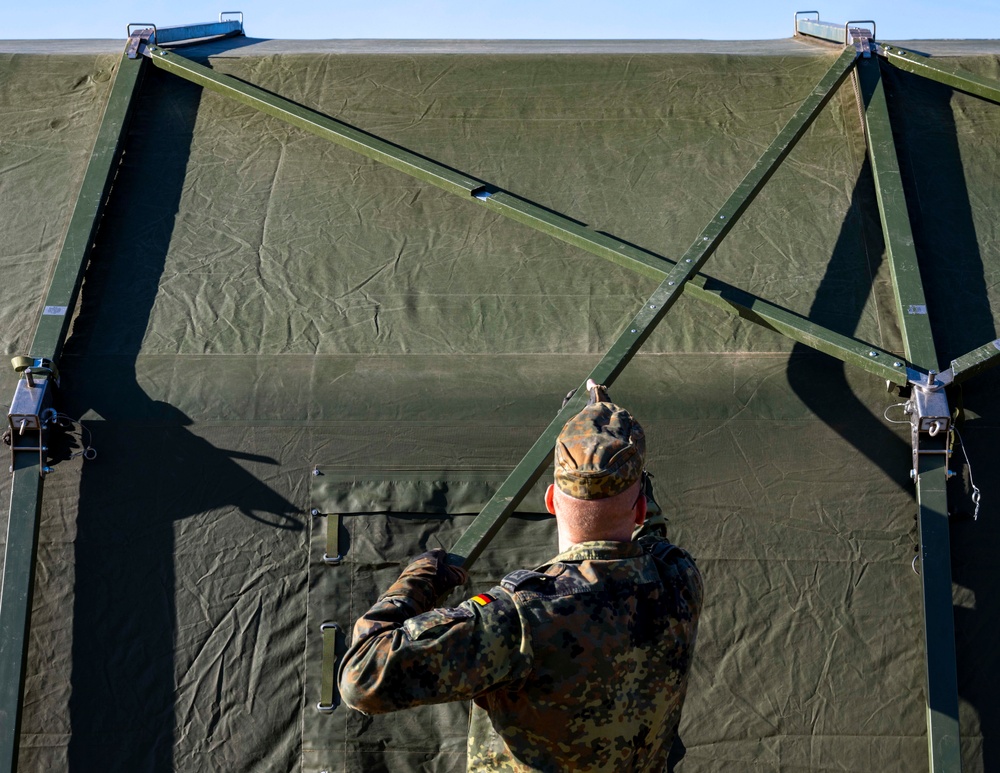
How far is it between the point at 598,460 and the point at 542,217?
2.02 metres

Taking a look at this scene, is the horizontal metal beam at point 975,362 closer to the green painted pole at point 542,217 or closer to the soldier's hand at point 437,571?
the green painted pole at point 542,217

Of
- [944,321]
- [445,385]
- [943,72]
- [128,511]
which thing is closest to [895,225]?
[944,321]

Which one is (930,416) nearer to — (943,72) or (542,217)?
(542,217)

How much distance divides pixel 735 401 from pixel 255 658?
178 centimetres

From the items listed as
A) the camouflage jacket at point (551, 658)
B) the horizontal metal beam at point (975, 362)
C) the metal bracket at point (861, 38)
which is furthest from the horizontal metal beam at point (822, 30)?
the camouflage jacket at point (551, 658)

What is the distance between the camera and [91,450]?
3746 mm

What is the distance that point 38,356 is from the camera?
3.78 meters

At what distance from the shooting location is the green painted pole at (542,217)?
12.2 ft

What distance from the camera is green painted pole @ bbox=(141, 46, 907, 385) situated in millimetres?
3711

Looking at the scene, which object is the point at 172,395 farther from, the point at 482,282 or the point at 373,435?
the point at 482,282

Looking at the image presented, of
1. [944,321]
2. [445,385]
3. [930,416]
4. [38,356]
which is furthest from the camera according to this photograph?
[944,321]

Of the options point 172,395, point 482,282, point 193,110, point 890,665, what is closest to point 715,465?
point 890,665

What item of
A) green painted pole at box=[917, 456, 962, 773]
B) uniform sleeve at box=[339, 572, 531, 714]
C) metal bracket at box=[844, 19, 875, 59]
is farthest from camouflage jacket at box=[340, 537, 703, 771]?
metal bracket at box=[844, 19, 875, 59]

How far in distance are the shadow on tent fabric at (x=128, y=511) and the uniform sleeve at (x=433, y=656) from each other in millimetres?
1549
